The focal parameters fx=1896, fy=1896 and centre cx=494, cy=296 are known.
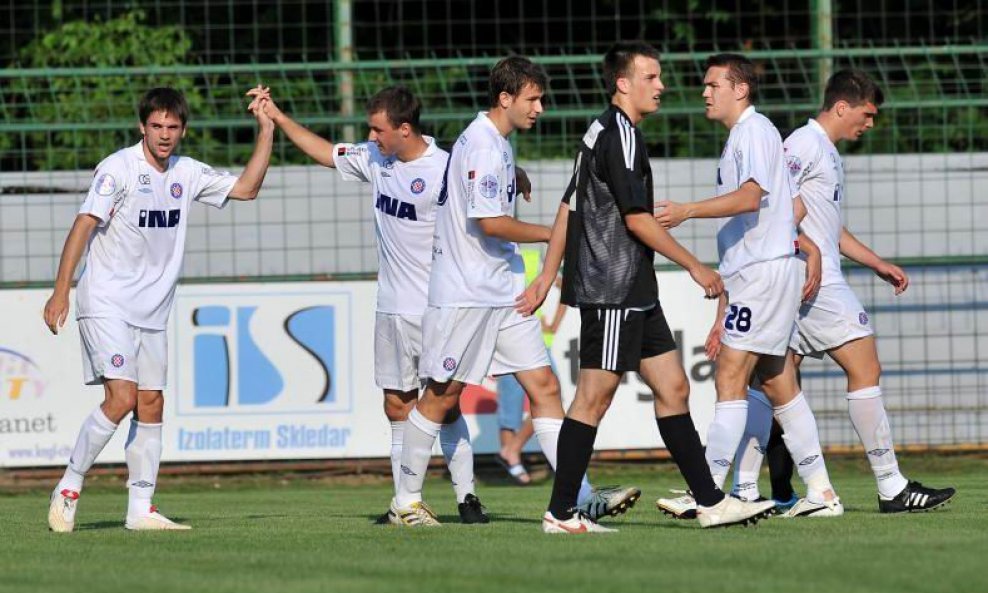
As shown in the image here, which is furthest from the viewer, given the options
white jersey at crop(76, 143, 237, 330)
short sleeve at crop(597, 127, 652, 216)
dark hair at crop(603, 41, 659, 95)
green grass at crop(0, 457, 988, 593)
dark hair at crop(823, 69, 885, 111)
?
dark hair at crop(823, 69, 885, 111)

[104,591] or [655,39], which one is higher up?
[655,39]

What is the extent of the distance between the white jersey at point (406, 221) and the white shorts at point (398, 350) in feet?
0.17

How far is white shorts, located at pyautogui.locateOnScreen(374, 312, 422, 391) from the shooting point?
9289mm

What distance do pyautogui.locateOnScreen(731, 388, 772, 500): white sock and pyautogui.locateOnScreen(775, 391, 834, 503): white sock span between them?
21cm

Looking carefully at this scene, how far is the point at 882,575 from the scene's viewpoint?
20.9ft

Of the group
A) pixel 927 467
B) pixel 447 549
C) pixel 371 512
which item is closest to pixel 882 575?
pixel 447 549

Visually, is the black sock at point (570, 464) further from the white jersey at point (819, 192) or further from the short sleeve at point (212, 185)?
the short sleeve at point (212, 185)

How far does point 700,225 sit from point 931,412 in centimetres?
235

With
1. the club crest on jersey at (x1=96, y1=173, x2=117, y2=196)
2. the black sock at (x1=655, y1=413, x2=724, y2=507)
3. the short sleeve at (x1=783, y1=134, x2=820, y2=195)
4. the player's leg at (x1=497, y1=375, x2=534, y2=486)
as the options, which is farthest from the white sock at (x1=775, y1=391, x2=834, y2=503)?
the player's leg at (x1=497, y1=375, x2=534, y2=486)

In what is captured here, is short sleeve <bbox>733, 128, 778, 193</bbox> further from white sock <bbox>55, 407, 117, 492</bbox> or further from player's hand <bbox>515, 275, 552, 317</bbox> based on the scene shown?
white sock <bbox>55, 407, 117, 492</bbox>

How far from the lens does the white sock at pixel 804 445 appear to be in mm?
9336

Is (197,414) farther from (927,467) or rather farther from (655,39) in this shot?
(655,39)

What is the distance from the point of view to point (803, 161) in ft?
31.1

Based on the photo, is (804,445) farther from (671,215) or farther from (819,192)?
(671,215)
